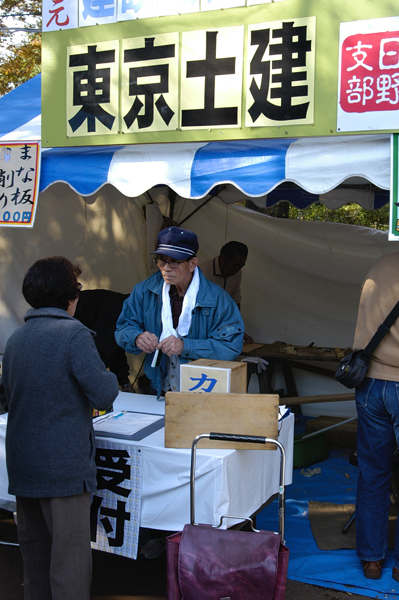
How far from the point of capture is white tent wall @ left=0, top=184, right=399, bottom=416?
5.13m

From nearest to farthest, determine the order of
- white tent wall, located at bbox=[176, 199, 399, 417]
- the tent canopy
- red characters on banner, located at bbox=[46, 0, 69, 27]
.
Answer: the tent canopy < red characters on banner, located at bbox=[46, 0, 69, 27] < white tent wall, located at bbox=[176, 199, 399, 417]

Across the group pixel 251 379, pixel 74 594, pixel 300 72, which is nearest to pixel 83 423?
pixel 74 594

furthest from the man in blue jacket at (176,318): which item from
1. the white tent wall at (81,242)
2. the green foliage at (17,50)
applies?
the green foliage at (17,50)

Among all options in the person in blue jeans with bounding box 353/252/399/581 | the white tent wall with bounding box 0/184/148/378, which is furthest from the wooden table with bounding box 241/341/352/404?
the person in blue jeans with bounding box 353/252/399/581

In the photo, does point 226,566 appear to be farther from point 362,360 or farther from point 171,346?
point 362,360

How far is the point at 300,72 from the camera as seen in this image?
2.87m

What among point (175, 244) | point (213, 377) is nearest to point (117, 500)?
point (213, 377)

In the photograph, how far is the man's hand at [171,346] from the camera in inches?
110

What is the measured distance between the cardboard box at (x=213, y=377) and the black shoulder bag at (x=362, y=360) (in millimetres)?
556

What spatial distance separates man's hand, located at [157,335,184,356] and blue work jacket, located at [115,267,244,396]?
45 millimetres

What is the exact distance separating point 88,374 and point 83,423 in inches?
8.7

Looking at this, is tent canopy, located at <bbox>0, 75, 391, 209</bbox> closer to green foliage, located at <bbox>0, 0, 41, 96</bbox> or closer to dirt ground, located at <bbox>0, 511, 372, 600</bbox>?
dirt ground, located at <bbox>0, 511, 372, 600</bbox>

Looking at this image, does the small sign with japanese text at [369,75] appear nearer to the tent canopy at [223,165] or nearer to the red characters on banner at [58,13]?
the tent canopy at [223,165]

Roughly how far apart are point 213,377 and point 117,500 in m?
0.66
